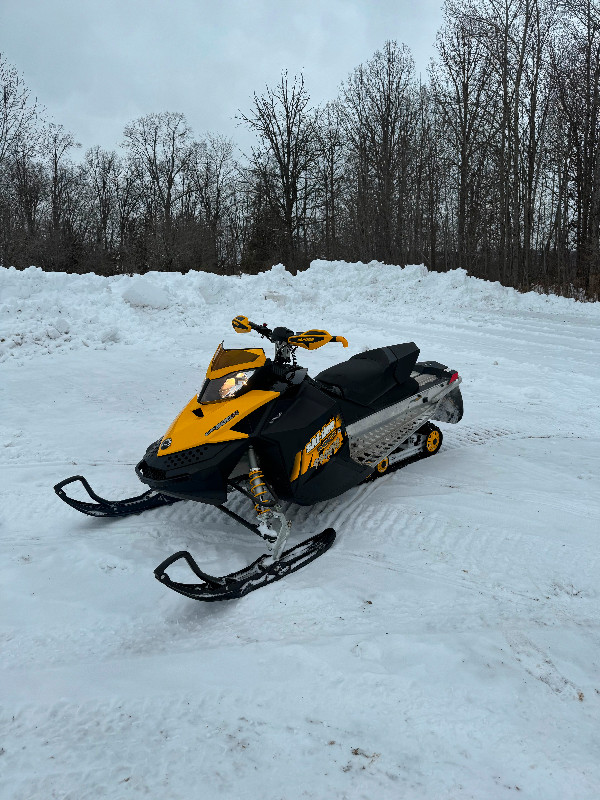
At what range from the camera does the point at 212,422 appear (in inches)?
117

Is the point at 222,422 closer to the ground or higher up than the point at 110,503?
higher up

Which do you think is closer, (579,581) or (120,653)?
(120,653)

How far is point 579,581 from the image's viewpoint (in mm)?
2766

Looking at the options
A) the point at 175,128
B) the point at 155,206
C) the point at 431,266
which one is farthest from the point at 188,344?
the point at 175,128

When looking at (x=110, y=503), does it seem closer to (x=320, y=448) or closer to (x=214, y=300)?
(x=320, y=448)

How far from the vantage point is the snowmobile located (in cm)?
290

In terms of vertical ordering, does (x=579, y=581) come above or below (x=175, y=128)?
below

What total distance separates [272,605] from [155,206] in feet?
117

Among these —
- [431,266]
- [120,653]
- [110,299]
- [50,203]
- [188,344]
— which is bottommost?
[120,653]

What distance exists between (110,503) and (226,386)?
1.17m

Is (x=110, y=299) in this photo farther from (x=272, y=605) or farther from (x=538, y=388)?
(x=272, y=605)

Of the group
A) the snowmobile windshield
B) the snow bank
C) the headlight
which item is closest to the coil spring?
the headlight

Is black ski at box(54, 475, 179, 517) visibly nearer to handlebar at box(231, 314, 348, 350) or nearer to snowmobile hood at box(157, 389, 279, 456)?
snowmobile hood at box(157, 389, 279, 456)

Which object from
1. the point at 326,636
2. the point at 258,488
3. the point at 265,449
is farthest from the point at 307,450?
the point at 326,636
